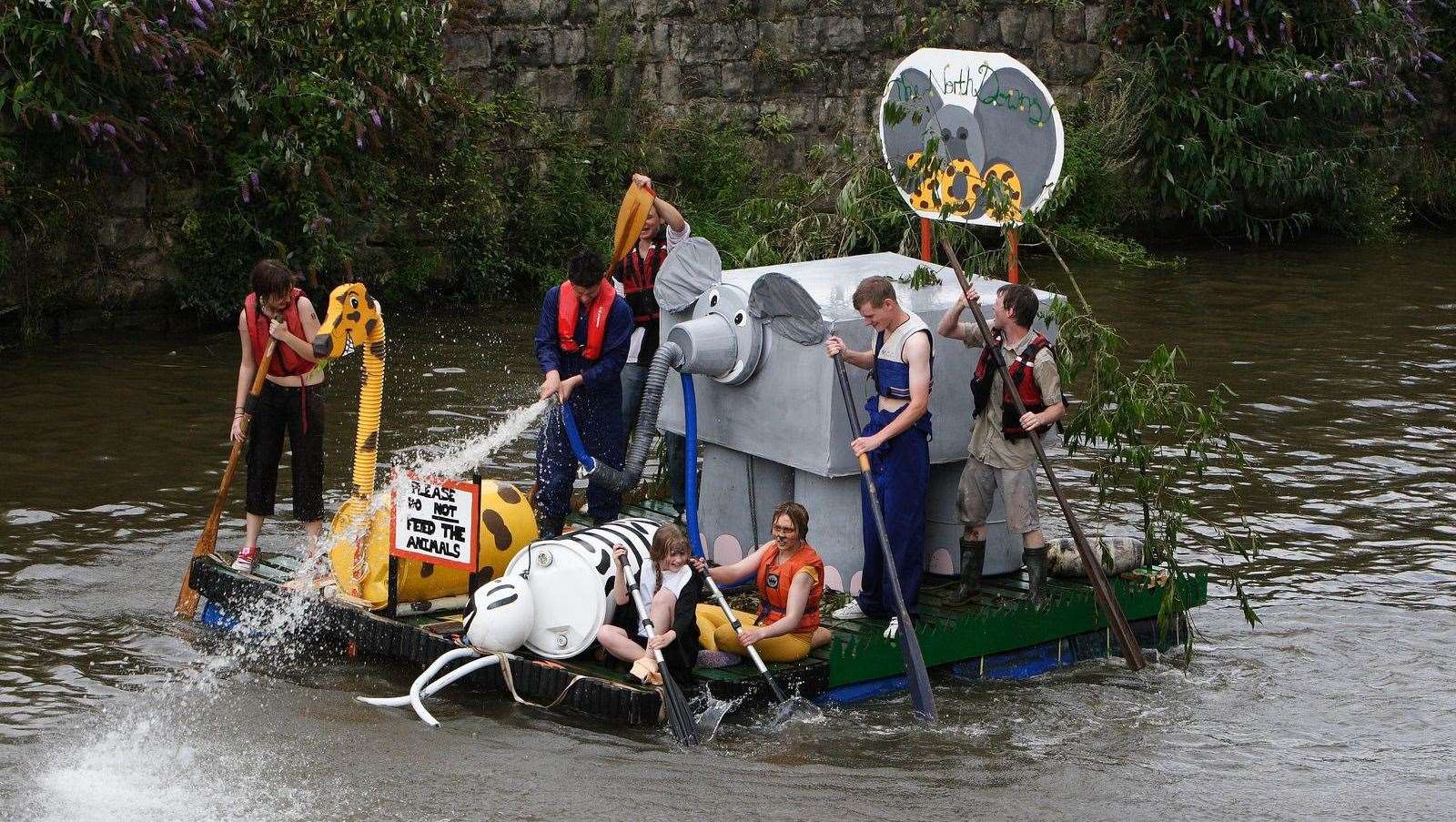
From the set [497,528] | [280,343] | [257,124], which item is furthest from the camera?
[257,124]

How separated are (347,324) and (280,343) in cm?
39

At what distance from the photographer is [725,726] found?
713cm

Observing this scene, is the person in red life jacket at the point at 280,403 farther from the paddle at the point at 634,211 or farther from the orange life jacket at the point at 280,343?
the paddle at the point at 634,211

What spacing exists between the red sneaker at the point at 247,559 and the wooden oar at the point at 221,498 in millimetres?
151

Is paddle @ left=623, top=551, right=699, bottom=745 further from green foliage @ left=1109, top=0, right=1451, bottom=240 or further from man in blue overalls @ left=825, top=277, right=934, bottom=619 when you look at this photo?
green foliage @ left=1109, top=0, right=1451, bottom=240

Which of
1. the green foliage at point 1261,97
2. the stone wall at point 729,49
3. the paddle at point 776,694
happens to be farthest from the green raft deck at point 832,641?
the green foliage at point 1261,97

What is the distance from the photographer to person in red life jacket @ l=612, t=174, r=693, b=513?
9.20 metres

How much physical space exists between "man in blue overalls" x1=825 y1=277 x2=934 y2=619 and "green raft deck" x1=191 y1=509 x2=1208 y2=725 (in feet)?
0.74

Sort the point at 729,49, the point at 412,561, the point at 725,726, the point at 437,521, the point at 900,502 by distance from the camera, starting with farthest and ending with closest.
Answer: the point at 729,49 → the point at 412,561 → the point at 900,502 → the point at 437,521 → the point at 725,726

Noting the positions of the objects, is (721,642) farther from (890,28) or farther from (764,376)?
(890,28)

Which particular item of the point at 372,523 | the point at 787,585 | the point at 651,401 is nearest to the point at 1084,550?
the point at 787,585

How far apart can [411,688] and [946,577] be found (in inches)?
102

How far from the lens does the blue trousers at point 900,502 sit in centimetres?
768

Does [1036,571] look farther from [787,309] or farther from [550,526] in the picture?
[550,526]
